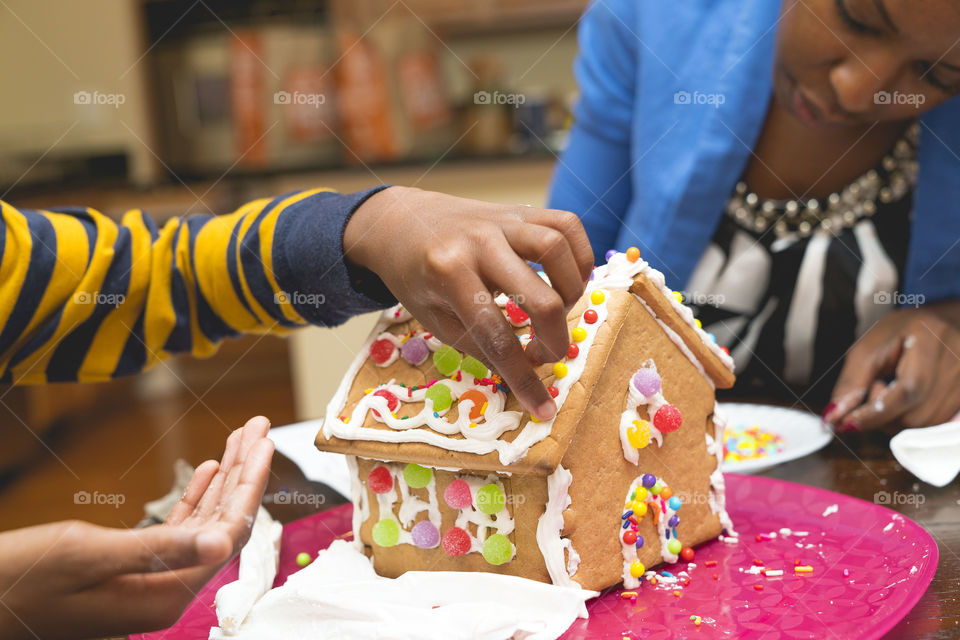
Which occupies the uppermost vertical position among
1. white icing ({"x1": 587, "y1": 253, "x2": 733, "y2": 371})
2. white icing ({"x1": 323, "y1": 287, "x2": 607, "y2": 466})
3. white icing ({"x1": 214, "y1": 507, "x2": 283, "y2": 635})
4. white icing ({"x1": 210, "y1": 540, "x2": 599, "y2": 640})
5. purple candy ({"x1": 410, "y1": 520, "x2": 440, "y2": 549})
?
white icing ({"x1": 587, "y1": 253, "x2": 733, "y2": 371})

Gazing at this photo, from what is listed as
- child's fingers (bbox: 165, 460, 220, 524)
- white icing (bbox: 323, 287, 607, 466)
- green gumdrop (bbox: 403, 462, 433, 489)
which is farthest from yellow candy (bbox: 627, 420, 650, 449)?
child's fingers (bbox: 165, 460, 220, 524)

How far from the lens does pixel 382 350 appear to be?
1037 mm

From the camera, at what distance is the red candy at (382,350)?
3.39ft

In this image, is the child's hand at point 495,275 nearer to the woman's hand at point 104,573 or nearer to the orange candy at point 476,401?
the orange candy at point 476,401

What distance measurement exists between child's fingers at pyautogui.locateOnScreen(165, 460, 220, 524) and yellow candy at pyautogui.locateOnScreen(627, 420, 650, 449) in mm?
431

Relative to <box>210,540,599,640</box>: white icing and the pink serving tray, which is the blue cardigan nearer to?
the pink serving tray

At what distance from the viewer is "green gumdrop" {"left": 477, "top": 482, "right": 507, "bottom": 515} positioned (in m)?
0.92

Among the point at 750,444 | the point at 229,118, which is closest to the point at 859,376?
the point at 750,444

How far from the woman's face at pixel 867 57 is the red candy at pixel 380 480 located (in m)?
0.77

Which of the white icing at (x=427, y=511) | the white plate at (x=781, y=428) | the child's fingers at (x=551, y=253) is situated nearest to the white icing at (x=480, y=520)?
the white icing at (x=427, y=511)

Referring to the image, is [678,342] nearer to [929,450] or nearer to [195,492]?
[929,450]

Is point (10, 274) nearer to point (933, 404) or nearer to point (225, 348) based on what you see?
point (933, 404)

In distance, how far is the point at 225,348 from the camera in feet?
14.7

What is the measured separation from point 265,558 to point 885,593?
0.66 metres
